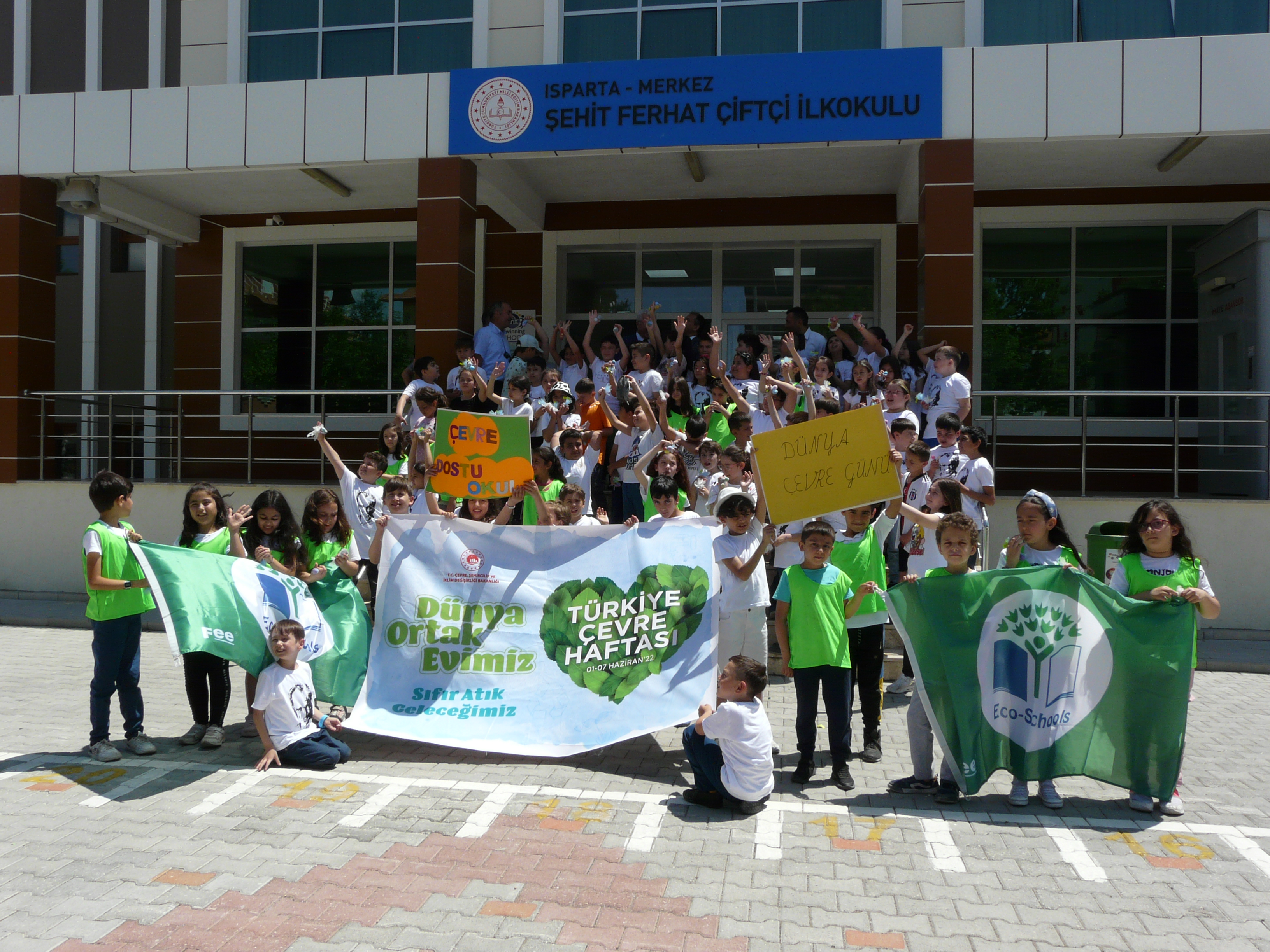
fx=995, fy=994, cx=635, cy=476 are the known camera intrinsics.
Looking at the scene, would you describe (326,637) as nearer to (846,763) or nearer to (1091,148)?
(846,763)

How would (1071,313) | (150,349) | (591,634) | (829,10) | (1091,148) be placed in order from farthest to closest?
1. (150,349)
2. (1071,313)
3. (829,10)
4. (1091,148)
5. (591,634)

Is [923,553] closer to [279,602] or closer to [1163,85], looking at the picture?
[279,602]

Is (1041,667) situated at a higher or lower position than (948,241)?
lower

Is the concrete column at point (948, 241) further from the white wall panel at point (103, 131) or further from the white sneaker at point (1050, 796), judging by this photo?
the white wall panel at point (103, 131)

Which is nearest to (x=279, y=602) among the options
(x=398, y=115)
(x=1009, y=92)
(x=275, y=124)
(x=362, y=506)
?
(x=362, y=506)

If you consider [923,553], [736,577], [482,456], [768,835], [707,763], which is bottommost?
[768,835]

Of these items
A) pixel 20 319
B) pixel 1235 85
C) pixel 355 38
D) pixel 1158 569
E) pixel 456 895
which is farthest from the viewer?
pixel 355 38

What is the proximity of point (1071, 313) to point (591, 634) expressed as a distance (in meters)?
10.3

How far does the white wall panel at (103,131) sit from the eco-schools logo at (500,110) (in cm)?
429

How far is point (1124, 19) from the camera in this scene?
39.1 ft

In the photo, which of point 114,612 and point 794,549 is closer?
point 114,612

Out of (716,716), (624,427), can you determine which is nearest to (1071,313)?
(624,427)

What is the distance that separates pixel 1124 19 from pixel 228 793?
41.5 feet

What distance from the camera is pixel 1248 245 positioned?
11.5 m
